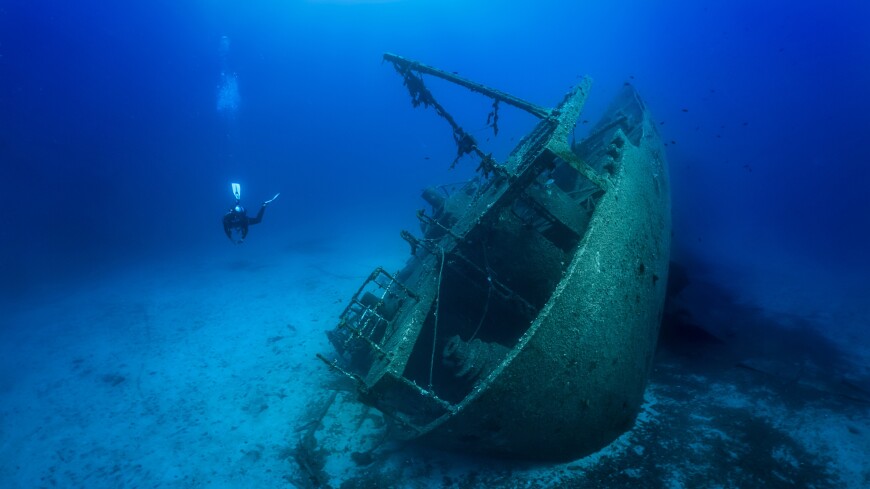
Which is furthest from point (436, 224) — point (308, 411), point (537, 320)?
point (308, 411)

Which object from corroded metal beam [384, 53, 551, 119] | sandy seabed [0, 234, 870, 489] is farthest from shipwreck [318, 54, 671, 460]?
corroded metal beam [384, 53, 551, 119]

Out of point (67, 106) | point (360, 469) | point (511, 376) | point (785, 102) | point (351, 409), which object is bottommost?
point (360, 469)

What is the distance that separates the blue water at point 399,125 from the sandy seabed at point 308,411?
2.95 feet

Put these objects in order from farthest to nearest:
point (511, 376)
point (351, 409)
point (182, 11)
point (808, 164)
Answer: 1. point (182, 11)
2. point (808, 164)
3. point (351, 409)
4. point (511, 376)

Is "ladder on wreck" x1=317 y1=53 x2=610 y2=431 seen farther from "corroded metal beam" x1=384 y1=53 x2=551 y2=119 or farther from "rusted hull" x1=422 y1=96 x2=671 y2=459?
"rusted hull" x1=422 y1=96 x2=671 y2=459

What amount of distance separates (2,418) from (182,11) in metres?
124

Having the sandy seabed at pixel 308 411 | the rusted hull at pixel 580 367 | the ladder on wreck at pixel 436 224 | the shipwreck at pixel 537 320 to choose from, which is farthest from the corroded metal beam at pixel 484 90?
the sandy seabed at pixel 308 411

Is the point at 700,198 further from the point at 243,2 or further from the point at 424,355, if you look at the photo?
the point at 243,2

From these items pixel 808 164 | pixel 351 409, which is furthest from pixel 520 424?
pixel 808 164

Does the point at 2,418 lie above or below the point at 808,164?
below

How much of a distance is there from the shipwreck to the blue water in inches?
81.3

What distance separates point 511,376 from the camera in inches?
131

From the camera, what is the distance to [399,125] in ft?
404

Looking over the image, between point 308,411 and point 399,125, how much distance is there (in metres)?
124
